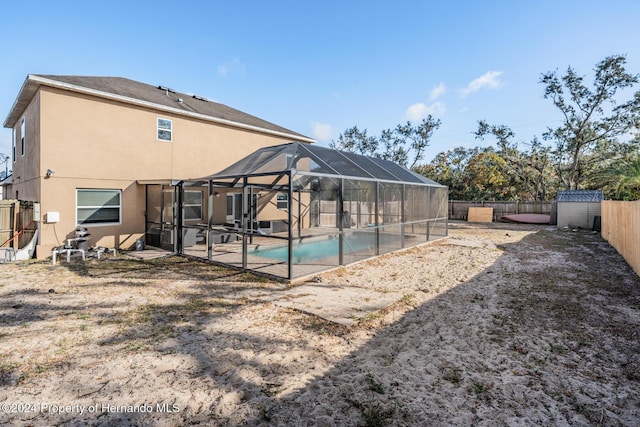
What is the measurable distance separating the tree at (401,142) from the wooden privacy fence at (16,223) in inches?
1069

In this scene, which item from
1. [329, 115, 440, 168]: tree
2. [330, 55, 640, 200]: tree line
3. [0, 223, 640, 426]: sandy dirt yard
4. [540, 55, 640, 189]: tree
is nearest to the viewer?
[0, 223, 640, 426]: sandy dirt yard

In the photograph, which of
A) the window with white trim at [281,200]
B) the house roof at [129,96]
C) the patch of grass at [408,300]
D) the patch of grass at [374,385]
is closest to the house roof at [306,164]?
the patch of grass at [408,300]

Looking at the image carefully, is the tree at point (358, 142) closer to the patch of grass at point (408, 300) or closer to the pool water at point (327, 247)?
the pool water at point (327, 247)

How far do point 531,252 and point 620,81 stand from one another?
17.4 metres

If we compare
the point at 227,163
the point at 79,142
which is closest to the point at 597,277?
the point at 227,163

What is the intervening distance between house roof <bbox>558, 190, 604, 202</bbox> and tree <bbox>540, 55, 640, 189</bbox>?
1.87m

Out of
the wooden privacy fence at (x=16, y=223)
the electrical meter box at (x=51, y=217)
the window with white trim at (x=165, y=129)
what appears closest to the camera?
the electrical meter box at (x=51, y=217)

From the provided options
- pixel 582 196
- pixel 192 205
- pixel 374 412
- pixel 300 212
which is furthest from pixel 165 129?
pixel 582 196

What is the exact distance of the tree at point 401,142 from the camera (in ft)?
97.3

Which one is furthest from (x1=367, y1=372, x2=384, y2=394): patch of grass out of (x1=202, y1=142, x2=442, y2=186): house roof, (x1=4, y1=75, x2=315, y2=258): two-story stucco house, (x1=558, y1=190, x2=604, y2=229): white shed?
(x1=558, y1=190, x2=604, y2=229): white shed

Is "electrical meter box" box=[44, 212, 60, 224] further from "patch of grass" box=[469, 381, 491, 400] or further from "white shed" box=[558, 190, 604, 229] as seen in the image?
"white shed" box=[558, 190, 604, 229]

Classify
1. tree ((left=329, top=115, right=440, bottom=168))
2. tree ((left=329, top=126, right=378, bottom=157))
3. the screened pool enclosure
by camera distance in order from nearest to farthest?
the screened pool enclosure
tree ((left=329, top=115, right=440, bottom=168))
tree ((left=329, top=126, right=378, bottom=157))

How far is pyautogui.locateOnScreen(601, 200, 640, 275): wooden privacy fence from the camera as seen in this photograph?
703cm

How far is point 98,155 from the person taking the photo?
29.9 feet
